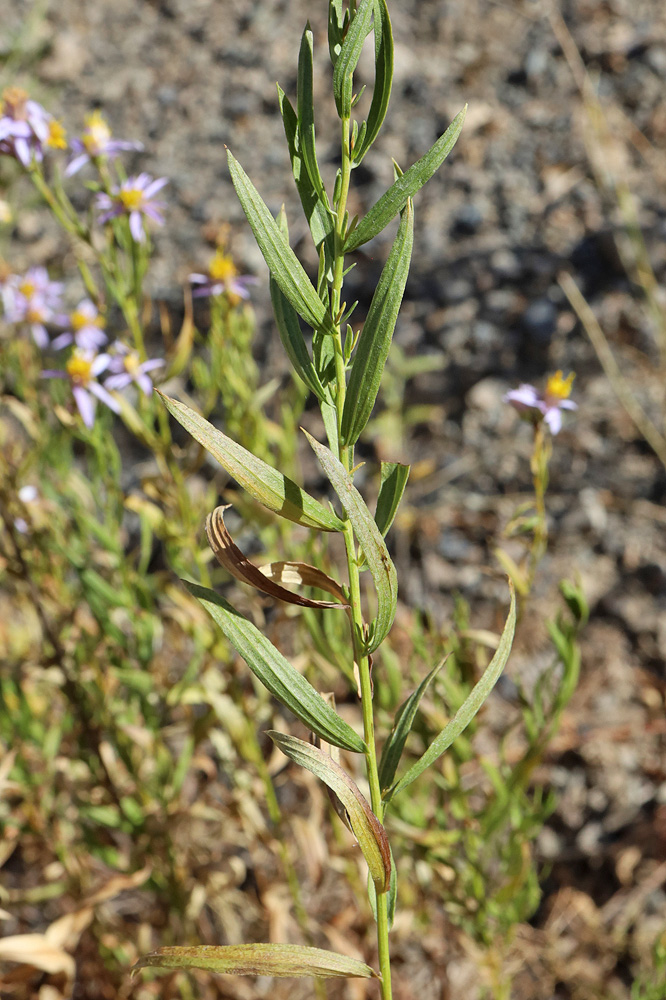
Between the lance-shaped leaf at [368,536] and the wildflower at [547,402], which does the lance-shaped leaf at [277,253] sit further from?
the wildflower at [547,402]

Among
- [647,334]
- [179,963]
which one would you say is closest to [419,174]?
Answer: [179,963]

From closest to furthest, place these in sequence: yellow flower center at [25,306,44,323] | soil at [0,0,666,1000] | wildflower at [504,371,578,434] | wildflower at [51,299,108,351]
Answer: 1. wildflower at [504,371,578,434]
2. wildflower at [51,299,108,351]
3. yellow flower center at [25,306,44,323]
4. soil at [0,0,666,1000]

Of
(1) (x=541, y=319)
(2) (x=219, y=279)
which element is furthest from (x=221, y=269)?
(1) (x=541, y=319)

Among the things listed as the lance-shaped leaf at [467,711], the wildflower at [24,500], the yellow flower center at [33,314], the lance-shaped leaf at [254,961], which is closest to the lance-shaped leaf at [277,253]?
the lance-shaped leaf at [467,711]

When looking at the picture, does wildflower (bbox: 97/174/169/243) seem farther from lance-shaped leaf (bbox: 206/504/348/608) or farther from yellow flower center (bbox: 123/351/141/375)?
lance-shaped leaf (bbox: 206/504/348/608)

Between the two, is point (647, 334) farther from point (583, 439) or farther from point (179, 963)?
point (179, 963)

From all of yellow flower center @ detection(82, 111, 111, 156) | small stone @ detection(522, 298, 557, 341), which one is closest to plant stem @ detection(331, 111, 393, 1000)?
yellow flower center @ detection(82, 111, 111, 156)

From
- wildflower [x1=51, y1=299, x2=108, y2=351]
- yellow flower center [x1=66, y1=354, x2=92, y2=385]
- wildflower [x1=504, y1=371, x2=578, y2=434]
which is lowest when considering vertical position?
wildflower [x1=51, y1=299, x2=108, y2=351]
